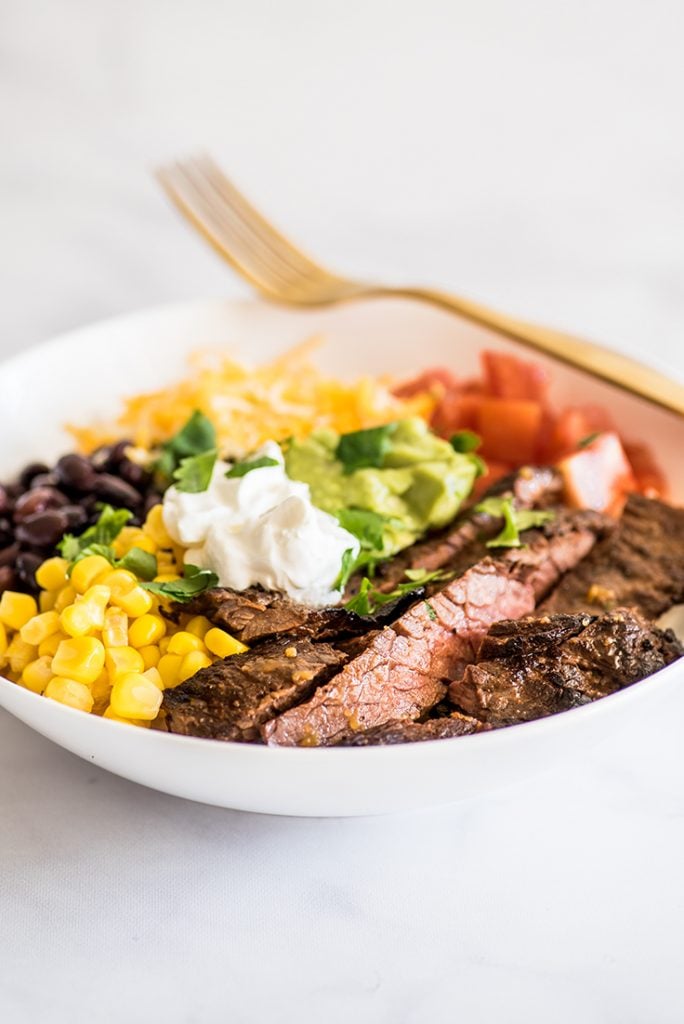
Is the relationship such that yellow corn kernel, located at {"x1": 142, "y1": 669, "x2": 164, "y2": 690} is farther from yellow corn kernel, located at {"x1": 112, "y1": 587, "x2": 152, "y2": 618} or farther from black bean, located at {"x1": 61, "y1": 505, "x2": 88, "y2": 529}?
black bean, located at {"x1": 61, "y1": 505, "x2": 88, "y2": 529}

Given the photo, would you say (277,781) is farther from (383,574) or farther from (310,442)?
(310,442)

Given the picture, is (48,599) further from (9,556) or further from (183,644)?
(183,644)

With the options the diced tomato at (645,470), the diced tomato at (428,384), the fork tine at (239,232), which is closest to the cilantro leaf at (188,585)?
the diced tomato at (428,384)

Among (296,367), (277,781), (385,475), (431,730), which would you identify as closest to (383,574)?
(385,475)

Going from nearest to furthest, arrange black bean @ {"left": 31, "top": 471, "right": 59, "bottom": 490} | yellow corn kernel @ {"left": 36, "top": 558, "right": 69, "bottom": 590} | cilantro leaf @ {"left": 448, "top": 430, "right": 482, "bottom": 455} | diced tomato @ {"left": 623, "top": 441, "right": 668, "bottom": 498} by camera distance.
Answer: yellow corn kernel @ {"left": 36, "top": 558, "right": 69, "bottom": 590}, black bean @ {"left": 31, "top": 471, "right": 59, "bottom": 490}, cilantro leaf @ {"left": 448, "top": 430, "right": 482, "bottom": 455}, diced tomato @ {"left": 623, "top": 441, "right": 668, "bottom": 498}

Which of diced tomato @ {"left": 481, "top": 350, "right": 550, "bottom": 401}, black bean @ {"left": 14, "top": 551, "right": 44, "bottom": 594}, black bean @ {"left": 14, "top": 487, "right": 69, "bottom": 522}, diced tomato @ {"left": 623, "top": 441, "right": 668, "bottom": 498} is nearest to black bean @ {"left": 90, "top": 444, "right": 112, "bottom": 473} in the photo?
black bean @ {"left": 14, "top": 487, "right": 69, "bottom": 522}

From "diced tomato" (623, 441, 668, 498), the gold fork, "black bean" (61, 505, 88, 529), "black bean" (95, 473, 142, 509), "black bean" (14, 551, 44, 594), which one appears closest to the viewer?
"black bean" (14, 551, 44, 594)
